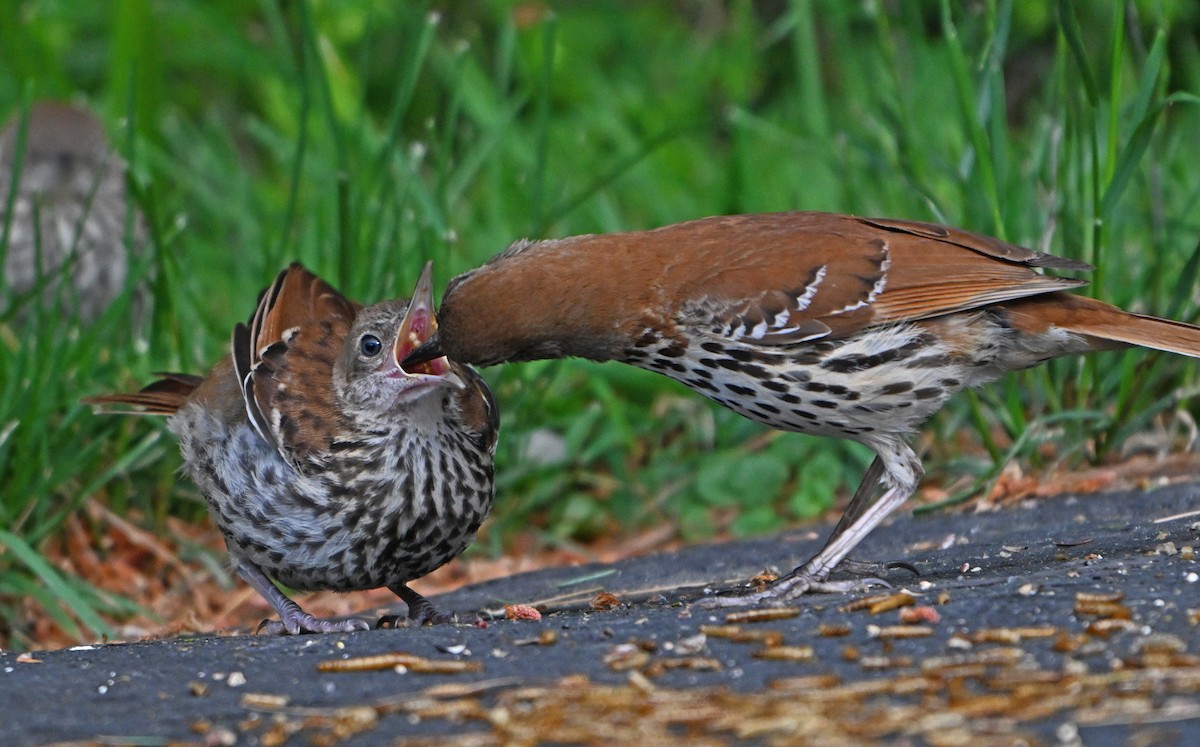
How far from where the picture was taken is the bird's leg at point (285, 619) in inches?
177

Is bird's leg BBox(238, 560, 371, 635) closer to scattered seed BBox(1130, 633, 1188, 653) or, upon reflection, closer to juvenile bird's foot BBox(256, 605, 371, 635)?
juvenile bird's foot BBox(256, 605, 371, 635)

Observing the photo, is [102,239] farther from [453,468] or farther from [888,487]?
[888,487]

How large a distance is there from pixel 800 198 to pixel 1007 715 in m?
5.23

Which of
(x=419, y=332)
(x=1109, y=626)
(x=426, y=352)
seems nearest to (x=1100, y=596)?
(x=1109, y=626)

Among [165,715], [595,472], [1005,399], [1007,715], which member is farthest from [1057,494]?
[165,715]

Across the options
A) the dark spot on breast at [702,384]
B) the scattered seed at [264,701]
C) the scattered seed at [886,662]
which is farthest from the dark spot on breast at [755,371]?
the scattered seed at [264,701]

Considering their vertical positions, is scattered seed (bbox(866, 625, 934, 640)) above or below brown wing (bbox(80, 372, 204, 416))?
below

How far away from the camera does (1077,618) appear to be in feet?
10.6

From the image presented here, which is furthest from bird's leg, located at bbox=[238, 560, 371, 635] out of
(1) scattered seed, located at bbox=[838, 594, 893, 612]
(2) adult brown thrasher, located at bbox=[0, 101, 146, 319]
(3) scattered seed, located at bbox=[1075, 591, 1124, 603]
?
(2) adult brown thrasher, located at bbox=[0, 101, 146, 319]

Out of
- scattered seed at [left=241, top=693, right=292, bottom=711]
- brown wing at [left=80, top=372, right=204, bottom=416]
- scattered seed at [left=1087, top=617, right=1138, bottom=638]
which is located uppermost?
brown wing at [left=80, top=372, right=204, bottom=416]

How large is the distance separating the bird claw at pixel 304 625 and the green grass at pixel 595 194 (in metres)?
0.63

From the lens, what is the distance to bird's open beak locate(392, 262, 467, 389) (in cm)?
440

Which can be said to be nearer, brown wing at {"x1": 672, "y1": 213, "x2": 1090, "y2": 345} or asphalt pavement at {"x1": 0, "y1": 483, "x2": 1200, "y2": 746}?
asphalt pavement at {"x1": 0, "y1": 483, "x2": 1200, "y2": 746}

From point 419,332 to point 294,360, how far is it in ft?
2.07
